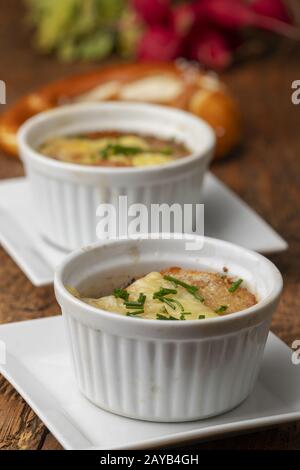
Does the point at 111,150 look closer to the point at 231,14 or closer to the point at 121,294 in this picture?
the point at 121,294

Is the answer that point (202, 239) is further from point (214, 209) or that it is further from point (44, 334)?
point (214, 209)

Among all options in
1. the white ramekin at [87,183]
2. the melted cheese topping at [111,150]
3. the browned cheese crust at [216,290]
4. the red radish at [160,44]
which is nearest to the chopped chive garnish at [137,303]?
the browned cheese crust at [216,290]

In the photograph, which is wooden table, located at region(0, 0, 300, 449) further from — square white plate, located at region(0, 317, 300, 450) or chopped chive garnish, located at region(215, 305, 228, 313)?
chopped chive garnish, located at region(215, 305, 228, 313)

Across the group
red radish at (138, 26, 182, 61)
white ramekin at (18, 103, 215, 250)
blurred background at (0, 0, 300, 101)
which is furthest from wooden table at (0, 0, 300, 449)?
red radish at (138, 26, 182, 61)

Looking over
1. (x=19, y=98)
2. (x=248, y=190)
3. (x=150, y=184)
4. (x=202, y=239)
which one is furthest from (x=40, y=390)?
(x=19, y=98)

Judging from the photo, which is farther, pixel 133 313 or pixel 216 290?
pixel 216 290

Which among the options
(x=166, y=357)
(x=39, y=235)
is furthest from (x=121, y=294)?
(x=39, y=235)
